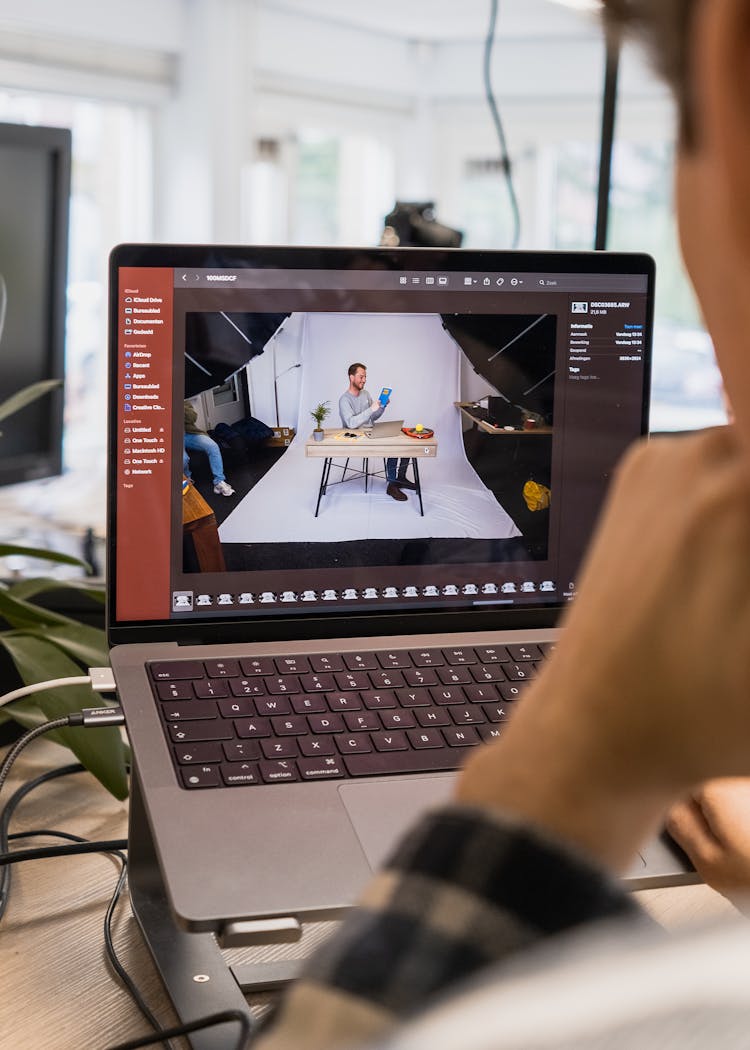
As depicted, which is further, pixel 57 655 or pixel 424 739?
pixel 57 655

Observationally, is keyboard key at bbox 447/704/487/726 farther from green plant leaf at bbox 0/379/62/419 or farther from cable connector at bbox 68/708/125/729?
green plant leaf at bbox 0/379/62/419

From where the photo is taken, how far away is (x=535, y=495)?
83cm

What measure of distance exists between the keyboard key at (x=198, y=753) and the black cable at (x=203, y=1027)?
0.13 meters

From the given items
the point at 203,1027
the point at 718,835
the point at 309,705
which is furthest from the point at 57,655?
the point at 718,835

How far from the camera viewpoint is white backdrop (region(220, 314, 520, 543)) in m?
0.77

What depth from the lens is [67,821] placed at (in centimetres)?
81

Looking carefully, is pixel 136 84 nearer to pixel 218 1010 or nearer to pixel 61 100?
pixel 61 100

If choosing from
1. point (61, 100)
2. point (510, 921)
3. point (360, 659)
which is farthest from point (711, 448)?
point (61, 100)

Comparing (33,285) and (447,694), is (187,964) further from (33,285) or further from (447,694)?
(33,285)

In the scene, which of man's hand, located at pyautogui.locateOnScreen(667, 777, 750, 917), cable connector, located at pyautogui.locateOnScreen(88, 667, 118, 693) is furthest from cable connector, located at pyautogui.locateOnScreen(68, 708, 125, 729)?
man's hand, located at pyautogui.locateOnScreen(667, 777, 750, 917)

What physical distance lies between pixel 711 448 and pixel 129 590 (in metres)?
0.53

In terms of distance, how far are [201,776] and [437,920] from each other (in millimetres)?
405

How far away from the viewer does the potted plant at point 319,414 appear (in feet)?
2.52

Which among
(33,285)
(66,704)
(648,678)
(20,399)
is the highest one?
(33,285)
